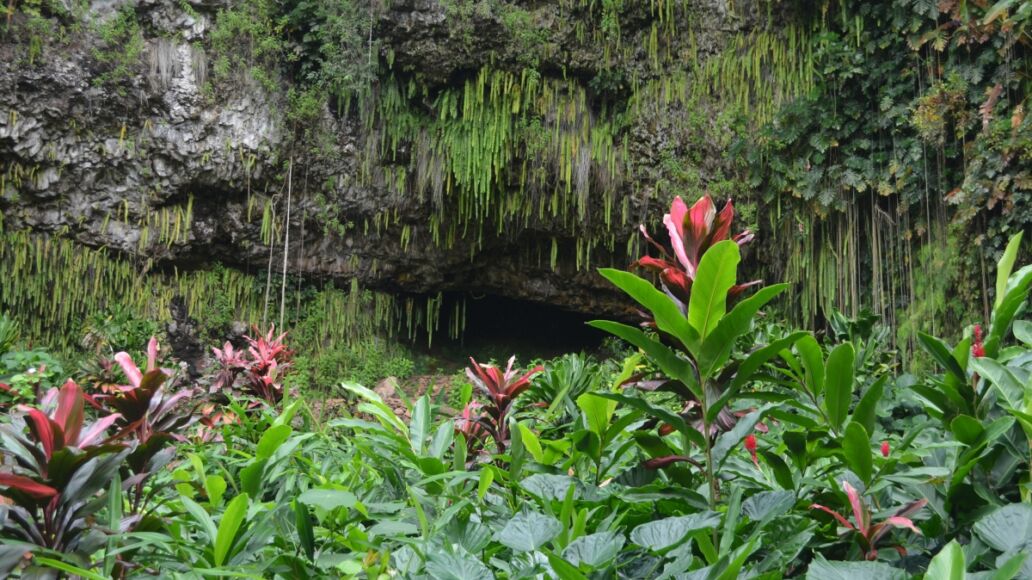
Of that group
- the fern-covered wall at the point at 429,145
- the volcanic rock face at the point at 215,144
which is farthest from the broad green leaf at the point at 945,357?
the volcanic rock face at the point at 215,144

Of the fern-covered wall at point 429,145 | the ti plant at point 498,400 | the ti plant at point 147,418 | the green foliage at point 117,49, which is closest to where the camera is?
the ti plant at point 147,418

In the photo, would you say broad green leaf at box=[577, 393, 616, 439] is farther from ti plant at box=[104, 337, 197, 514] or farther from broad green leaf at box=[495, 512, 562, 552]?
ti plant at box=[104, 337, 197, 514]

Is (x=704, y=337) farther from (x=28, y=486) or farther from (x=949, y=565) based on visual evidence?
(x=28, y=486)

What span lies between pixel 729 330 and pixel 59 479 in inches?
35.0

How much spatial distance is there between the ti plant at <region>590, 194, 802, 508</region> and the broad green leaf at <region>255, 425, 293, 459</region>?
1.97 feet

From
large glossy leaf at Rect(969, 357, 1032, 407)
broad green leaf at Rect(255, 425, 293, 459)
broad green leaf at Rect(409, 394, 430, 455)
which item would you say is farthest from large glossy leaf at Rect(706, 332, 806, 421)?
broad green leaf at Rect(255, 425, 293, 459)

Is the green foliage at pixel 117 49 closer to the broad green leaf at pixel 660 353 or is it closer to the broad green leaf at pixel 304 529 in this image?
the broad green leaf at pixel 304 529

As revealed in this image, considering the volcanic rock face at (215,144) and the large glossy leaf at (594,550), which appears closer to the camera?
the large glossy leaf at (594,550)

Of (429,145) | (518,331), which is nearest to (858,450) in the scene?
(429,145)

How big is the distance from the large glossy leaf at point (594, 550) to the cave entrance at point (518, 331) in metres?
7.32

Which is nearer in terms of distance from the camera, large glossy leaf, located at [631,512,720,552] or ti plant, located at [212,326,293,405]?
large glossy leaf, located at [631,512,720,552]

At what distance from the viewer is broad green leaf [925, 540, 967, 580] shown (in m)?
0.62

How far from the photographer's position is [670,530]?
778mm

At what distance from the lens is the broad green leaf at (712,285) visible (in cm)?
85
